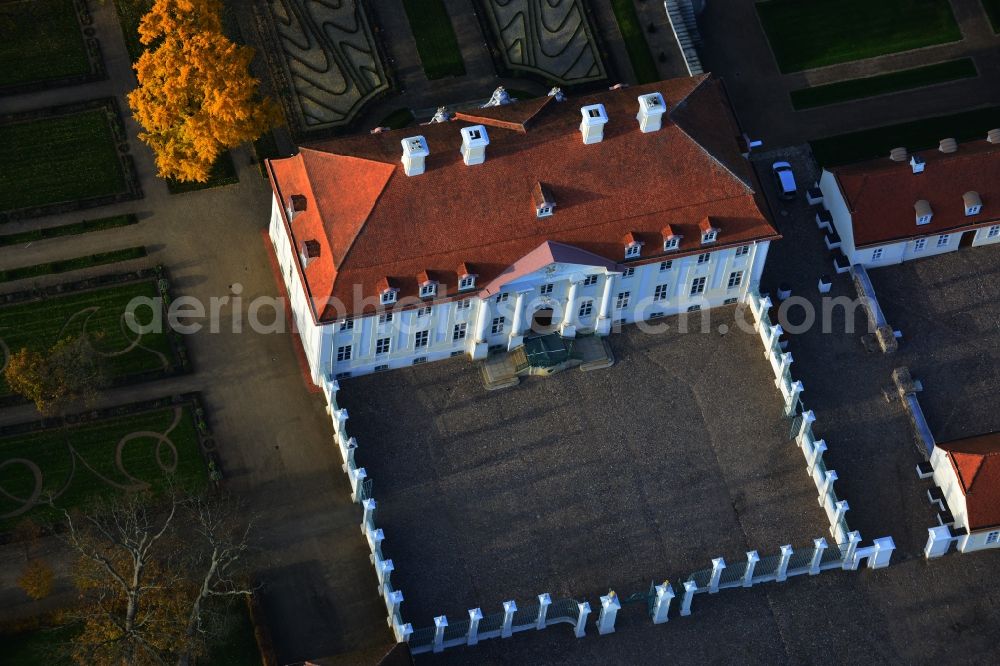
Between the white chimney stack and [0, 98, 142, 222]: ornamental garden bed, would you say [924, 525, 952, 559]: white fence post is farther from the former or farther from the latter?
[0, 98, 142, 222]: ornamental garden bed

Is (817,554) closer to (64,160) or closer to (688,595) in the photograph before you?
(688,595)

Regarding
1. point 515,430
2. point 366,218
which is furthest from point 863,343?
point 366,218

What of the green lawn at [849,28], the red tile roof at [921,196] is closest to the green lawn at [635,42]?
the green lawn at [849,28]

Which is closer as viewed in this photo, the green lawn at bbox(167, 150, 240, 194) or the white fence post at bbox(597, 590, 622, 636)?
the white fence post at bbox(597, 590, 622, 636)

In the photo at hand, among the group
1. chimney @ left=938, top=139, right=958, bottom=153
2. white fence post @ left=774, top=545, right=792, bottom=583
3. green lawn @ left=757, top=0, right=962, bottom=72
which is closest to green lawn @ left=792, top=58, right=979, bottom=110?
green lawn @ left=757, top=0, right=962, bottom=72

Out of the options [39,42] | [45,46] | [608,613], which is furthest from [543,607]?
[39,42]

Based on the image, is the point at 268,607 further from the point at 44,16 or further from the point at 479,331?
the point at 44,16
